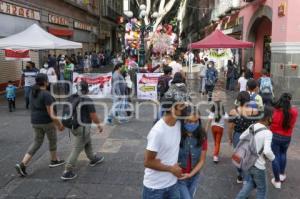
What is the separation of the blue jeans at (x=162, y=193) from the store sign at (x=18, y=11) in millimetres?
14513

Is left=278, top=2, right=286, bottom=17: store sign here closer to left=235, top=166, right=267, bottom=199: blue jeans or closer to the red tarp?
the red tarp

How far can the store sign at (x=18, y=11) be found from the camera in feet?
53.3

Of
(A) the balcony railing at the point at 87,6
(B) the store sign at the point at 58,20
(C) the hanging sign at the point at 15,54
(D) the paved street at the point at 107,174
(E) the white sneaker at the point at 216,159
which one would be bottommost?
(D) the paved street at the point at 107,174

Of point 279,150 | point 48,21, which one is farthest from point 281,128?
point 48,21

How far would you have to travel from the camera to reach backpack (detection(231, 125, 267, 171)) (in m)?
4.51

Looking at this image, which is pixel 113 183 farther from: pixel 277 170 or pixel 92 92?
pixel 92 92

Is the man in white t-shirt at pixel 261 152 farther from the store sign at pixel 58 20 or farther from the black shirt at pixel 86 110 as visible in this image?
the store sign at pixel 58 20

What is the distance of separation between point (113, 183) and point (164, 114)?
9.05ft

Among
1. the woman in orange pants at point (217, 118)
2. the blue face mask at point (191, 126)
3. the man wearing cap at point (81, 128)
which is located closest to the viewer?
the blue face mask at point (191, 126)

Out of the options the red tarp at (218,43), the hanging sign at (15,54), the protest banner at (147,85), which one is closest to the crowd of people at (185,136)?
the protest banner at (147,85)

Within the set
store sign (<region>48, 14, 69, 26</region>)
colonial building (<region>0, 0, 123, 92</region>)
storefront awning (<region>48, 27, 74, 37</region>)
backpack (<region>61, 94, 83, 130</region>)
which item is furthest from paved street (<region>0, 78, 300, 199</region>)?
store sign (<region>48, 14, 69, 26</region>)

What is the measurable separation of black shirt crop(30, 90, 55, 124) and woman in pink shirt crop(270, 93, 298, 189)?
334 cm

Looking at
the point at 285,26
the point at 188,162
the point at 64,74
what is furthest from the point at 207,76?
the point at 188,162

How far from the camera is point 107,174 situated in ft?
20.5
